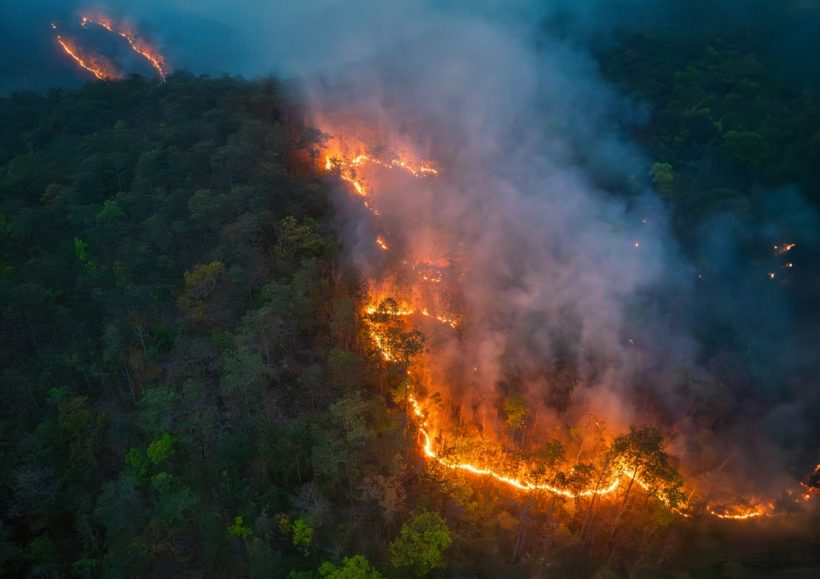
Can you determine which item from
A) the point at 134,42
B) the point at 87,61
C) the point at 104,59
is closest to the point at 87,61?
the point at 87,61

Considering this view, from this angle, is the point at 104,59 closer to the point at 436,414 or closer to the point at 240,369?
the point at 240,369

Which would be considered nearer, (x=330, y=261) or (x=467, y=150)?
(x=330, y=261)

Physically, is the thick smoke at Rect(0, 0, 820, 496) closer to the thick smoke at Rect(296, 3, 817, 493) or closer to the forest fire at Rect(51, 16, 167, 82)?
the thick smoke at Rect(296, 3, 817, 493)

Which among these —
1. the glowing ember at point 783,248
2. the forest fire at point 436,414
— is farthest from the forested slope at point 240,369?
the forest fire at point 436,414

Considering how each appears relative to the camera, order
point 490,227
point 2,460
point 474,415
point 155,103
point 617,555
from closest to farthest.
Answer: point 2,460
point 617,555
point 474,415
point 490,227
point 155,103

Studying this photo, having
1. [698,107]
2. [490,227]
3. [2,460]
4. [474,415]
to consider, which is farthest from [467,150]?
[2,460]

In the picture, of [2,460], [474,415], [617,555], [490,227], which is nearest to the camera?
[2,460]

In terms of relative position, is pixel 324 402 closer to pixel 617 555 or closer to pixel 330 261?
pixel 330 261
